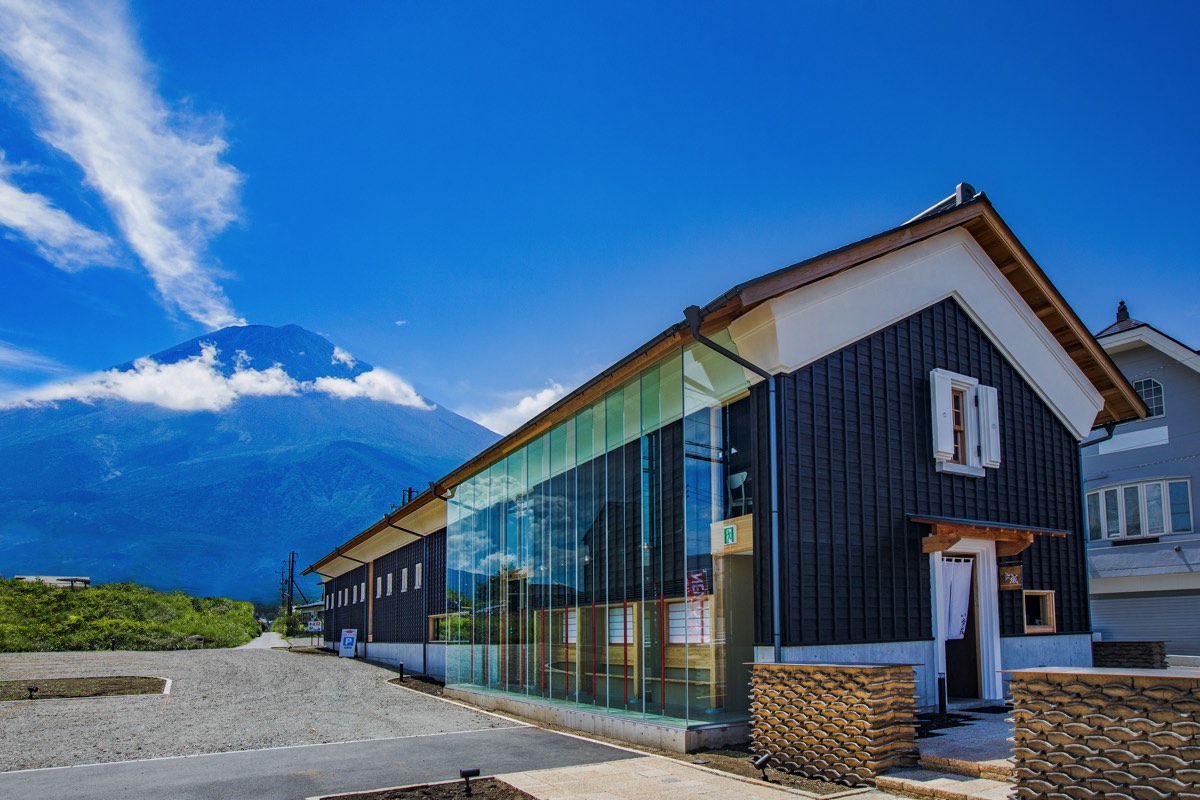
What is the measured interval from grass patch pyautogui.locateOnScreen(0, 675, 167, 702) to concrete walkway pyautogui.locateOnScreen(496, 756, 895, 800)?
13.5m

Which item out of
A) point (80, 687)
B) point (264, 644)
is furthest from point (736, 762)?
point (264, 644)

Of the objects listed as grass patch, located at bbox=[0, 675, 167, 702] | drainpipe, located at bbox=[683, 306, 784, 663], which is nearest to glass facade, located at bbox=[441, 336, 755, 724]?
drainpipe, located at bbox=[683, 306, 784, 663]

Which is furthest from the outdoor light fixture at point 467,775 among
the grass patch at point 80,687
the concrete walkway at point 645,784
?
the grass patch at point 80,687

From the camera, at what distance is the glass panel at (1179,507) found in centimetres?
1991

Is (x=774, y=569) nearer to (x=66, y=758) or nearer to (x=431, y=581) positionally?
(x=66, y=758)

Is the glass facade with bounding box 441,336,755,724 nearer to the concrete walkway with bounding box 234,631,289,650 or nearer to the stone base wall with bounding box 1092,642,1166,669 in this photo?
the stone base wall with bounding box 1092,642,1166,669

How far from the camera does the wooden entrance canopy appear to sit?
37.7 feet

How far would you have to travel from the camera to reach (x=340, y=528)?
189 meters

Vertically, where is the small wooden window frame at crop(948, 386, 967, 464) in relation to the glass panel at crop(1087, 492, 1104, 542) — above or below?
above

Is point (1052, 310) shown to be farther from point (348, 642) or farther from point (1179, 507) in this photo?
point (348, 642)

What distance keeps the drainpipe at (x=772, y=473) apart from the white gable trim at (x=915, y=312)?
35 centimetres

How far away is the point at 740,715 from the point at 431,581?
1556 centimetres

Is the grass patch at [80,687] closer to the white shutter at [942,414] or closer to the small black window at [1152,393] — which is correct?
the white shutter at [942,414]

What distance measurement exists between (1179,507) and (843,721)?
16265 millimetres
